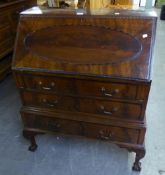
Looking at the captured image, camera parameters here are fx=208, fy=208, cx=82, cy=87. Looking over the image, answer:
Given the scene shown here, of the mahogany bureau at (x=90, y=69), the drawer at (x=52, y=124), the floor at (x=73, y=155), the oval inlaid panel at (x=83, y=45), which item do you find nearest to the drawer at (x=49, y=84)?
the mahogany bureau at (x=90, y=69)

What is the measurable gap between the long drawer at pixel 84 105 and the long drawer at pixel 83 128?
3.6 inches

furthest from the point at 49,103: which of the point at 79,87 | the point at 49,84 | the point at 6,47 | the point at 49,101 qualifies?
the point at 6,47

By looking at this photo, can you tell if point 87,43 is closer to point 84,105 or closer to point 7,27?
point 84,105

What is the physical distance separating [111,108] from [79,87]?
0.22 meters

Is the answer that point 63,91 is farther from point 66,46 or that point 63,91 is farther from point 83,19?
point 83,19

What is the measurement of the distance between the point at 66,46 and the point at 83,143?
33.6 inches

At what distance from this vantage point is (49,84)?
48.2 inches

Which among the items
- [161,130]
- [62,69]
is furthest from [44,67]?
[161,130]

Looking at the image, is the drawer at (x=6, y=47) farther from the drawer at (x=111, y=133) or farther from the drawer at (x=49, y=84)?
the drawer at (x=111, y=133)

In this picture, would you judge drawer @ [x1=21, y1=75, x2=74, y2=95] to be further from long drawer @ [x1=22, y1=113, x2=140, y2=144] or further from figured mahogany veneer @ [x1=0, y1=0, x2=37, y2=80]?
figured mahogany veneer @ [x1=0, y1=0, x2=37, y2=80]

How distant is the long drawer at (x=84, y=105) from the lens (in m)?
1.18

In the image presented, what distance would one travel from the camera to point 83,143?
1.68m

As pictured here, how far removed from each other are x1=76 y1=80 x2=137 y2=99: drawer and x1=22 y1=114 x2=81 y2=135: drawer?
0.27m

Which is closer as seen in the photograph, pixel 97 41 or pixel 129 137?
pixel 97 41
